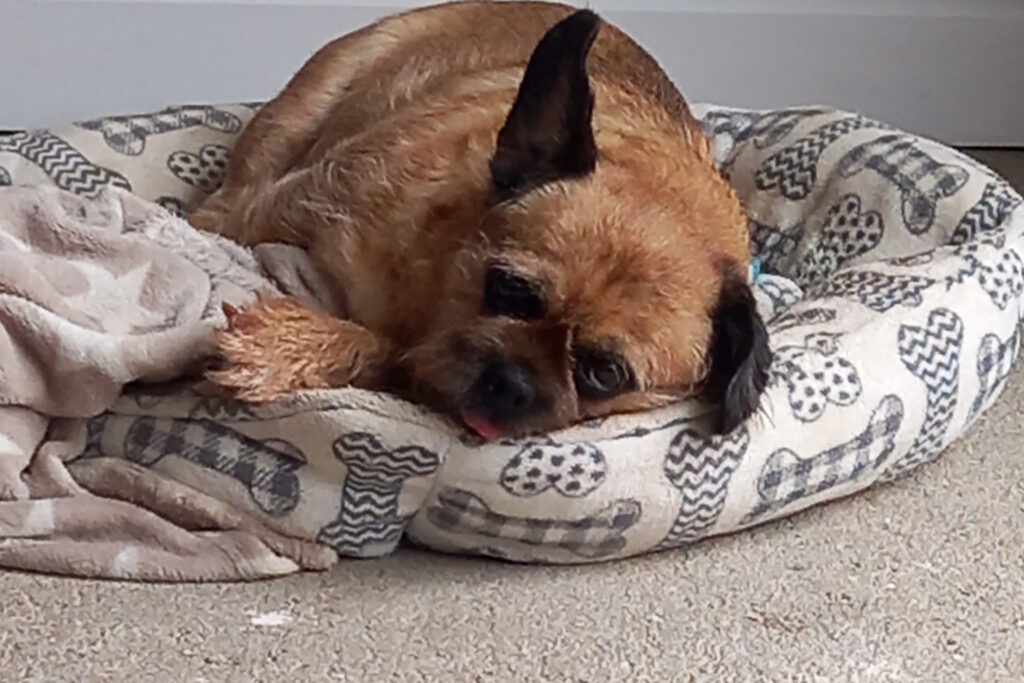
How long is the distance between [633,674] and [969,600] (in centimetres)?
40

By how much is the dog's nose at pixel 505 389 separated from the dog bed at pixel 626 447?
44 mm

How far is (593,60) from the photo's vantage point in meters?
2.21

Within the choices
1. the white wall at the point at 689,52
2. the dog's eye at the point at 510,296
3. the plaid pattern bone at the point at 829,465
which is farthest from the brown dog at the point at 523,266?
the white wall at the point at 689,52

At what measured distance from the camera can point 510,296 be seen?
5.34 feet

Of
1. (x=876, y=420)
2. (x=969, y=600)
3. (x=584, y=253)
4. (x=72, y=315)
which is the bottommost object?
(x=969, y=600)

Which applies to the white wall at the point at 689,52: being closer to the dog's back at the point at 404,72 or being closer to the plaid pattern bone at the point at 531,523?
the dog's back at the point at 404,72

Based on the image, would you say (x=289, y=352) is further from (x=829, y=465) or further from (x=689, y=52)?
(x=689, y=52)

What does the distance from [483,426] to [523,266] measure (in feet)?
0.54

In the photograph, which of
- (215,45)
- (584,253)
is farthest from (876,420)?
(215,45)

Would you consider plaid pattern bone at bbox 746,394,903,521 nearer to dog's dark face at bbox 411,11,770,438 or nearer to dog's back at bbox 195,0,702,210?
dog's dark face at bbox 411,11,770,438

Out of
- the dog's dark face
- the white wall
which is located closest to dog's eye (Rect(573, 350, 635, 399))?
the dog's dark face

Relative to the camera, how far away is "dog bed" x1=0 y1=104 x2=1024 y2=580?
1.62 metres

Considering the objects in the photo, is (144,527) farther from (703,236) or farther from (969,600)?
(969,600)

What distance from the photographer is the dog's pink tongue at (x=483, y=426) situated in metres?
1.61
